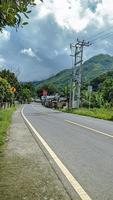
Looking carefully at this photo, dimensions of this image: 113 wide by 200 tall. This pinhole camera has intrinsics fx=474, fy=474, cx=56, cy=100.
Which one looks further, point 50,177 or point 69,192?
point 50,177

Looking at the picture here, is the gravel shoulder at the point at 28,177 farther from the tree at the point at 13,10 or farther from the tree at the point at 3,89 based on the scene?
the tree at the point at 3,89

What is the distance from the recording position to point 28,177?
A: 32.2 feet

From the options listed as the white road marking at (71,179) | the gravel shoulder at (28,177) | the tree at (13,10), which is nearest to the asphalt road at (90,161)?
the white road marking at (71,179)

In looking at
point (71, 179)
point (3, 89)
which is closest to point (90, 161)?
point (71, 179)

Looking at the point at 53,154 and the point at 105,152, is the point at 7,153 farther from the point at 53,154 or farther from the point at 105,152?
the point at 105,152

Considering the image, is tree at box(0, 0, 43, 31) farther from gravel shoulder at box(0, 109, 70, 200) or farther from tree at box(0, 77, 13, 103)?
tree at box(0, 77, 13, 103)

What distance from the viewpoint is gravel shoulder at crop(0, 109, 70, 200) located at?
8.18m

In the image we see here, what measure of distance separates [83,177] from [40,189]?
141 cm

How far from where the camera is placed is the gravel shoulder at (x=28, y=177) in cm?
818

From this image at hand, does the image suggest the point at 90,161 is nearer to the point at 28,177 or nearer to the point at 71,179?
the point at 71,179

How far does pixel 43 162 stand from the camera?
1202cm

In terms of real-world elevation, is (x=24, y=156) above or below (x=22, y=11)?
below

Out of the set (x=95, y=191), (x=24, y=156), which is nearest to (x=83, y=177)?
(x=95, y=191)

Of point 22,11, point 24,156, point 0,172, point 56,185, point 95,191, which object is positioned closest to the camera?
point 22,11
